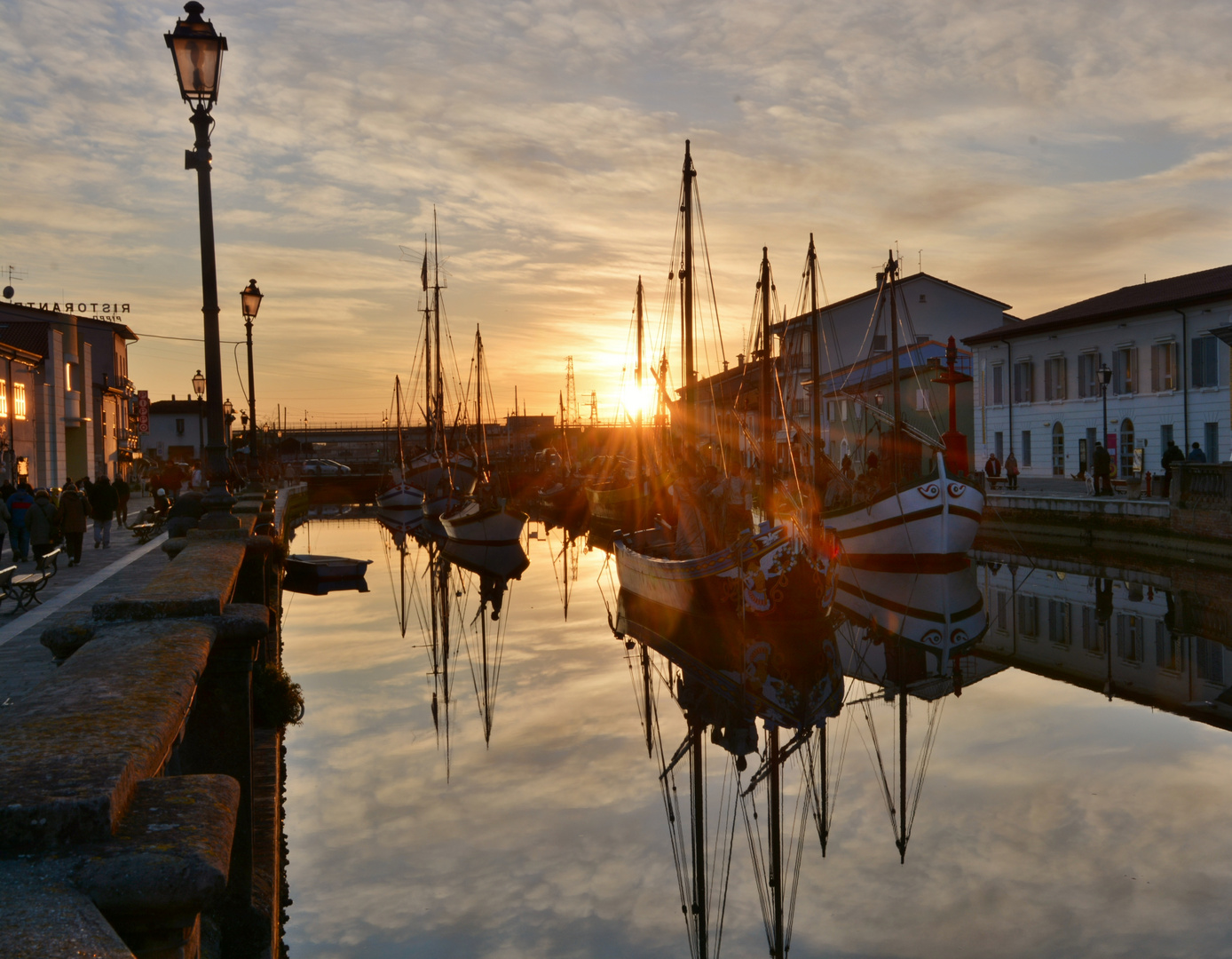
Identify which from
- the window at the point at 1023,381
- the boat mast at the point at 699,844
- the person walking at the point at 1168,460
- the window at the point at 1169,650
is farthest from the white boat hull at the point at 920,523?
the window at the point at 1023,381

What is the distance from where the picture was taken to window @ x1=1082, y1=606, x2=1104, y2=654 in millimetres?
21594

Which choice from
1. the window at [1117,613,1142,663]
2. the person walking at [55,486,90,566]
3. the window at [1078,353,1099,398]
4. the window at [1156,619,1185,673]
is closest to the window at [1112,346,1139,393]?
the window at [1078,353,1099,398]

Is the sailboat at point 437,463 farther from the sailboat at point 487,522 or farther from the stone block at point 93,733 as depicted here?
the stone block at point 93,733

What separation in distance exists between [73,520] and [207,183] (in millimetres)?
11030

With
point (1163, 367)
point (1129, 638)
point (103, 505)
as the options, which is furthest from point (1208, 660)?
Answer: point (1163, 367)

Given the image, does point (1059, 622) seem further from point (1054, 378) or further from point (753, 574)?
point (1054, 378)

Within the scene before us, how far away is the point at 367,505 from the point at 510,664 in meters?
71.9

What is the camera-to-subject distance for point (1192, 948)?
8625 mm

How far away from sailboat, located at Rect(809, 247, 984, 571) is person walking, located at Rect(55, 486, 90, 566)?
2248 centimetres

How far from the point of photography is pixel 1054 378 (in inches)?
2232

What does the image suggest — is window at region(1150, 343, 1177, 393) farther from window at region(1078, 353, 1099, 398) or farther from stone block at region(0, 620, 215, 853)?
stone block at region(0, 620, 215, 853)

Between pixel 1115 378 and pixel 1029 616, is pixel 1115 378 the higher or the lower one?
the higher one

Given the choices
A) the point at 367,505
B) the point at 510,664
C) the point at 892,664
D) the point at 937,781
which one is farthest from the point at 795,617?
the point at 367,505

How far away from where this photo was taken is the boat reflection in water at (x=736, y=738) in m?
10.5
